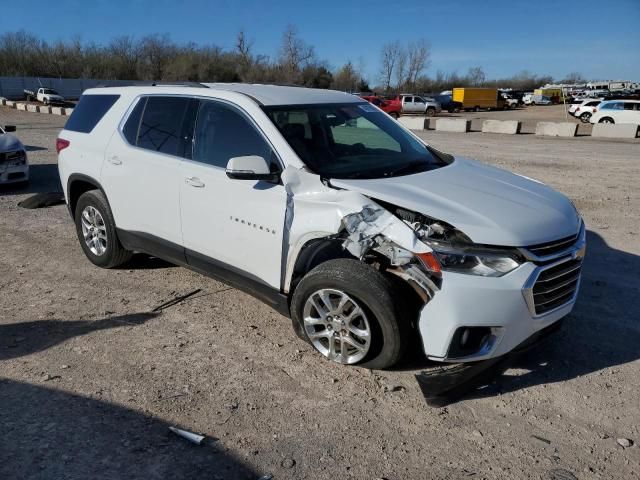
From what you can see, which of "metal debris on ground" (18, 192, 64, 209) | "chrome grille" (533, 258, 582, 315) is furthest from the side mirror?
"metal debris on ground" (18, 192, 64, 209)

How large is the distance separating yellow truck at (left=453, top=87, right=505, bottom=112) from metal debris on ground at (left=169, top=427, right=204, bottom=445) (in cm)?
5782

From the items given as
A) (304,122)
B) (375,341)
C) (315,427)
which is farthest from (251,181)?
(315,427)

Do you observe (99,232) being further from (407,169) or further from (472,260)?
(472,260)

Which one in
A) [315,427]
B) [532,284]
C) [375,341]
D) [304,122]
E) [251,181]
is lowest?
[315,427]

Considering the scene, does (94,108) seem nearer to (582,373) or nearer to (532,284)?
(532,284)

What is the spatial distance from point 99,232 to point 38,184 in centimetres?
588

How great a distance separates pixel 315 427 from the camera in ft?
9.87

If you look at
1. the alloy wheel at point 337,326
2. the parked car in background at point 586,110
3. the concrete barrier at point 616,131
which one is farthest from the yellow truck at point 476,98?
the alloy wheel at point 337,326

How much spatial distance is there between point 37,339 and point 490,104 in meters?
60.5

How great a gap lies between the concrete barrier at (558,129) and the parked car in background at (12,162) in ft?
70.1

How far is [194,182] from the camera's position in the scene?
4160mm

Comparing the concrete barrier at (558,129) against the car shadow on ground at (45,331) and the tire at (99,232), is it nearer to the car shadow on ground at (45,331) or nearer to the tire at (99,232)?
the tire at (99,232)

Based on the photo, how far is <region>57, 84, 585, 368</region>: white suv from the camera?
3.10 m

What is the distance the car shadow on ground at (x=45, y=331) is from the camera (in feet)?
12.6
